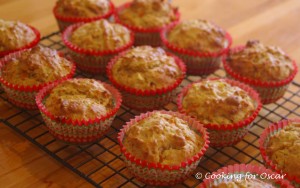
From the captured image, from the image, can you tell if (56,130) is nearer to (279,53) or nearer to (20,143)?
(20,143)

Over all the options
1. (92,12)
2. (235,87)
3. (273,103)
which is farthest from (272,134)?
(92,12)

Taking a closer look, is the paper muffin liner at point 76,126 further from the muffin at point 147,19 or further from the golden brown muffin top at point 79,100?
the muffin at point 147,19

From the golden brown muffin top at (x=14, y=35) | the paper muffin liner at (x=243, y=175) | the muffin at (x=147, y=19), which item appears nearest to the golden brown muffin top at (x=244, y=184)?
the paper muffin liner at (x=243, y=175)

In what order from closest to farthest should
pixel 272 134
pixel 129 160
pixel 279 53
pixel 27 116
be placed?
pixel 129 160 → pixel 272 134 → pixel 27 116 → pixel 279 53

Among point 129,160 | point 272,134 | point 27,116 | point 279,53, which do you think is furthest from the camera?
point 279,53

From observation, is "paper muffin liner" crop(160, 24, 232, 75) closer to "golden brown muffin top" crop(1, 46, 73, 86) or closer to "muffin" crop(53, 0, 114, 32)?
"muffin" crop(53, 0, 114, 32)
